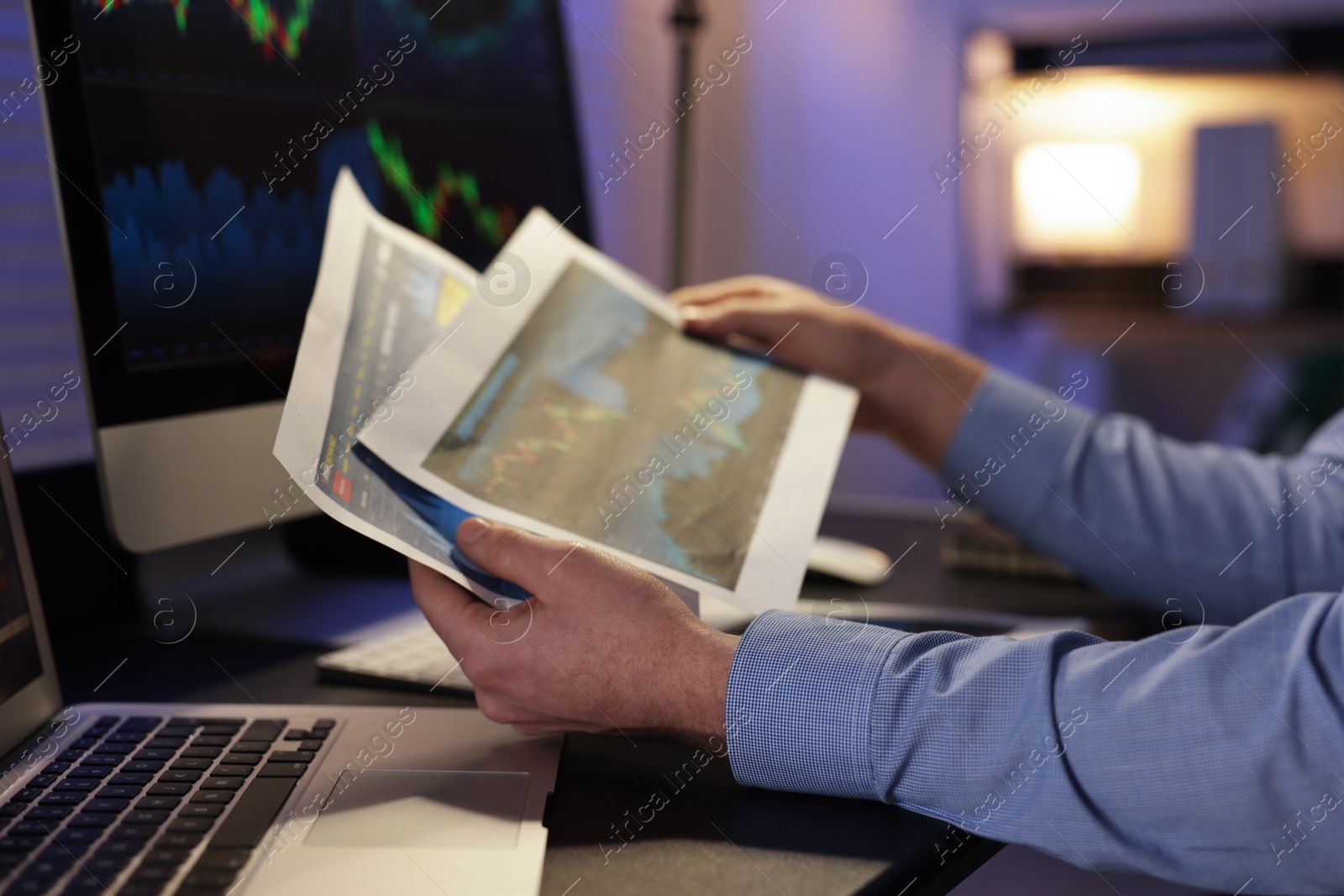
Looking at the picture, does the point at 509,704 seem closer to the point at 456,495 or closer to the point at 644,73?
the point at 456,495

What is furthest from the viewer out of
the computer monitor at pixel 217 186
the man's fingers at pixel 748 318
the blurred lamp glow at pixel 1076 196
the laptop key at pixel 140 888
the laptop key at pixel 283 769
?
the blurred lamp glow at pixel 1076 196

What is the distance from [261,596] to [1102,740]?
2.12 ft

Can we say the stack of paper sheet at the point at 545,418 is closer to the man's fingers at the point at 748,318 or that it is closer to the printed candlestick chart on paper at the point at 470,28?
the man's fingers at the point at 748,318

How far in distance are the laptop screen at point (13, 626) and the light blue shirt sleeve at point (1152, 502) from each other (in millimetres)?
689

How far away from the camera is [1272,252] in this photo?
7.84ft

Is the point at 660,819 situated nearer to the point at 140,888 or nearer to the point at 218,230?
the point at 140,888

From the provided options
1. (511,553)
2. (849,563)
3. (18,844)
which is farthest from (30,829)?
(849,563)

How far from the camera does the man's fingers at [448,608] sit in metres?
0.55

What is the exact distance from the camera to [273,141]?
737 millimetres

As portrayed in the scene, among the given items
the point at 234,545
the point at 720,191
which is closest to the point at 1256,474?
the point at 234,545

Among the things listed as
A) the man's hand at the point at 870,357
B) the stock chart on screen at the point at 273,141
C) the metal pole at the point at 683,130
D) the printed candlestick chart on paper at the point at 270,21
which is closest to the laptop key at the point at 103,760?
the stock chart on screen at the point at 273,141

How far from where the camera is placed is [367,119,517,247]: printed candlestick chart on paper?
2.69ft

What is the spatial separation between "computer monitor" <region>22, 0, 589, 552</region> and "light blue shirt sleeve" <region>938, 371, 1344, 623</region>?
47cm

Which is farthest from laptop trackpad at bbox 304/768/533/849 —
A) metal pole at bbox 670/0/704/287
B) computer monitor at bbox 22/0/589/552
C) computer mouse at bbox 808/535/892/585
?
metal pole at bbox 670/0/704/287
